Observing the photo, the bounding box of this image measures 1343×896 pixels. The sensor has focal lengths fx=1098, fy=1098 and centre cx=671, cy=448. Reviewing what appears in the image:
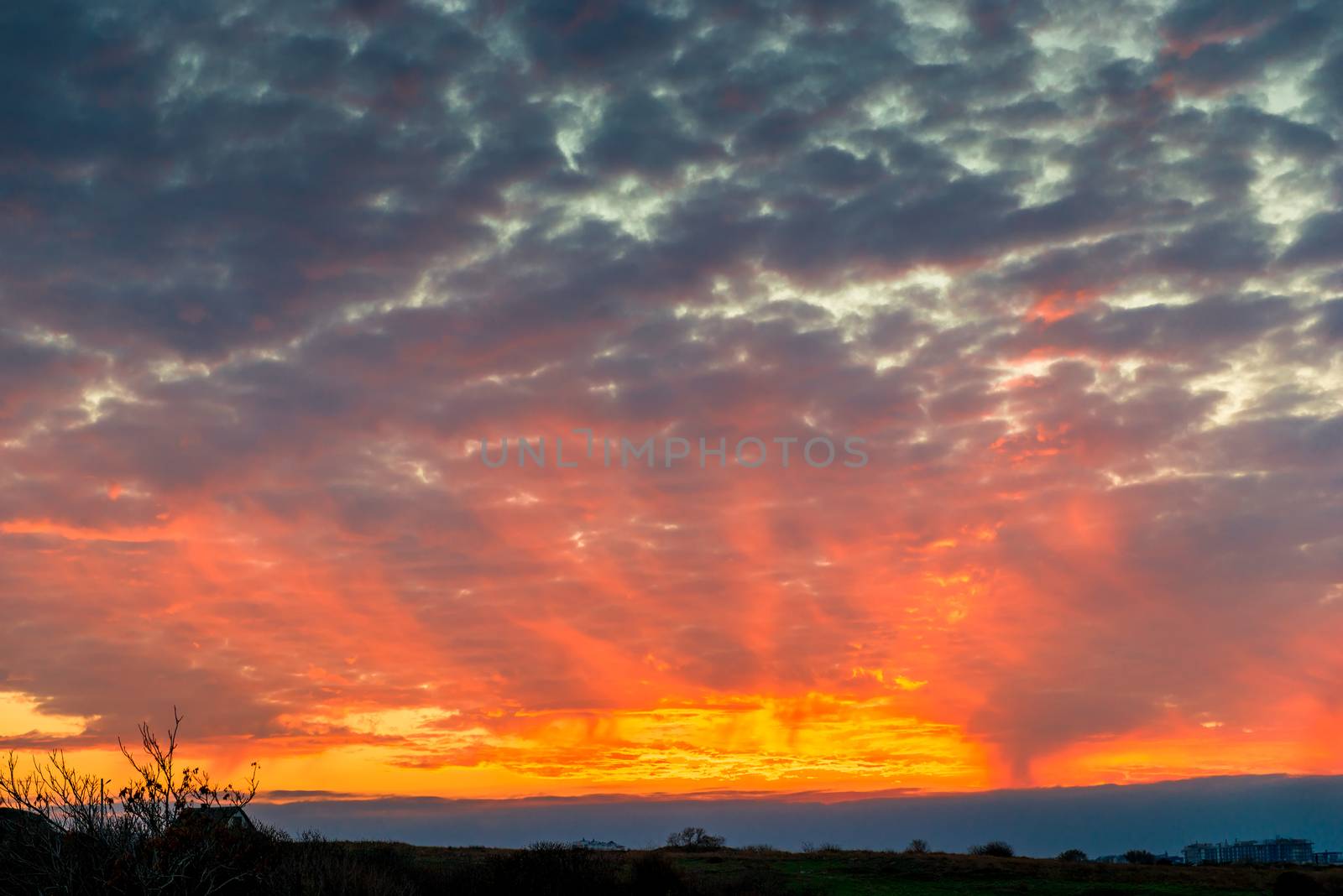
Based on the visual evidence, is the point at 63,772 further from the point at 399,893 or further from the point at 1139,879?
the point at 1139,879

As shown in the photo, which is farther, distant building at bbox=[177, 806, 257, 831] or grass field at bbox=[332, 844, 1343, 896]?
grass field at bbox=[332, 844, 1343, 896]

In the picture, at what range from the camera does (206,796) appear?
32.8 metres

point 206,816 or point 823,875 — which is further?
point 823,875

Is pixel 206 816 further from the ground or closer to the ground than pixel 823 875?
further from the ground

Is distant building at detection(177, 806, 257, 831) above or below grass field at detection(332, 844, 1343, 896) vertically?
above

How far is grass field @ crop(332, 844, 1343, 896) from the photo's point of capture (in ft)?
190

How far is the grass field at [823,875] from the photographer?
A: 57969mm

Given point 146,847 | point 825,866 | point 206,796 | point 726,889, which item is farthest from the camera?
point 825,866

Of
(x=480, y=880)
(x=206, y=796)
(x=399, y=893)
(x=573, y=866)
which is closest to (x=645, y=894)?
(x=573, y=866)

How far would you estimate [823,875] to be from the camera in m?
74.9

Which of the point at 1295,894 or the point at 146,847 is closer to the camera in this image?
the point at 146,847

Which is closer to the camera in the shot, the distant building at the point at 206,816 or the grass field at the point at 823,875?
the distant building at the point at 206,816

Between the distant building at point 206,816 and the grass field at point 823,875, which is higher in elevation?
the distant building at point 206,816

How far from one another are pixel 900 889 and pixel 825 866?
1530 centimetres
